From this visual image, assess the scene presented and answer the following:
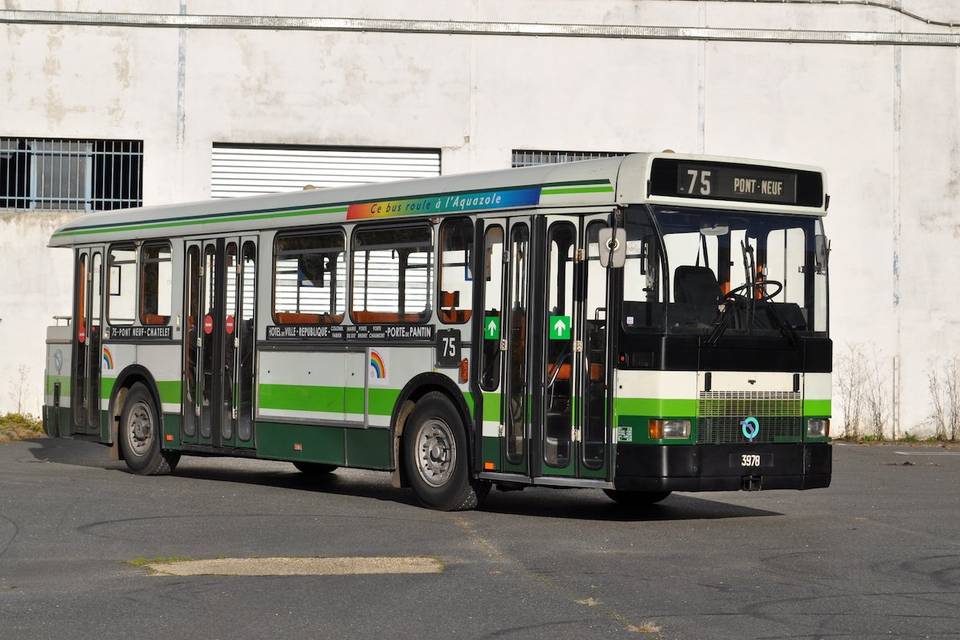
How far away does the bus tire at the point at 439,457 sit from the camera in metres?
14.7

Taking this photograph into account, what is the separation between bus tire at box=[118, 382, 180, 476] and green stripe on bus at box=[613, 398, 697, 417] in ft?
23.1

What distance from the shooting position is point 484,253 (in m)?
14.6

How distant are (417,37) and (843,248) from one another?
783 cm

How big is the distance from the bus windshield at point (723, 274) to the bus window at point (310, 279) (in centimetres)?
374

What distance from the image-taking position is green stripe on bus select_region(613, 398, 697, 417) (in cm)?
1332

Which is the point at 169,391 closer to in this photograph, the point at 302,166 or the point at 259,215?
the point at 259,215

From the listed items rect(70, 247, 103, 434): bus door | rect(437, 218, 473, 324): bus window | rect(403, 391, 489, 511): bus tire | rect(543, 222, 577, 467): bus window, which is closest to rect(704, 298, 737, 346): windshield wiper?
rect(543, 222, 577, 467): bus window

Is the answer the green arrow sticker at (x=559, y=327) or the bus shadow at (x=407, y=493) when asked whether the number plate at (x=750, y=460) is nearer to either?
the bus shadow at (x=407, y=493)

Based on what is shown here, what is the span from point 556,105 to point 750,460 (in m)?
14.4

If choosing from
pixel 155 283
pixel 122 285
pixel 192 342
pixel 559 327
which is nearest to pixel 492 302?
pixel 559 327

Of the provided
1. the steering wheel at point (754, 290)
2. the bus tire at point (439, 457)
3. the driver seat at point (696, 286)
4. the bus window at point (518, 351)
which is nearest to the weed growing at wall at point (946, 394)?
the steering wheel at point (754, 290)

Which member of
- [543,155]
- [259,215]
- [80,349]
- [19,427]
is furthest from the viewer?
[543,155]

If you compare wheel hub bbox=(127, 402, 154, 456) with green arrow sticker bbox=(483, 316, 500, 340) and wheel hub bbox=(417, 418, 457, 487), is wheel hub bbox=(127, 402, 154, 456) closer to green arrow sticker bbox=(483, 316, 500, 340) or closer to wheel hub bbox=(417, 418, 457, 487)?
wheel hub bbox=(417, 418, 457, 487)

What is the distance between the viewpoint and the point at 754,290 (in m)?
13.9
